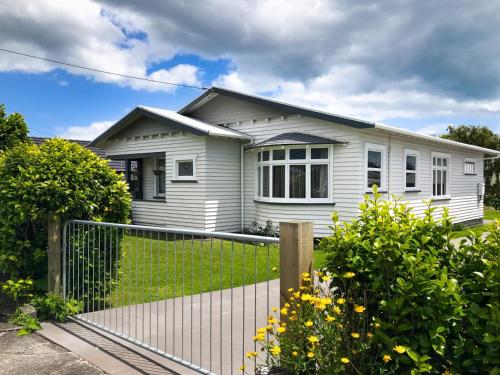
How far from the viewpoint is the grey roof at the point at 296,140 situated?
1135 cm

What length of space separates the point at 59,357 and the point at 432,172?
14.6 meters

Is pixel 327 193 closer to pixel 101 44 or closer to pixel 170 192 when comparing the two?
pixel 170 192

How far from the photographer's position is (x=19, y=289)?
15.4ft

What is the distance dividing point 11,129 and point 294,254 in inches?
362

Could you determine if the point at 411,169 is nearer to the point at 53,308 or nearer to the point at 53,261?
the point at 53,261

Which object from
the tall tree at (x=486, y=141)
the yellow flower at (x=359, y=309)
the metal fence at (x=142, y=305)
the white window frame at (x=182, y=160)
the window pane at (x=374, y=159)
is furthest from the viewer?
the tall tree at (x=486, y=141)

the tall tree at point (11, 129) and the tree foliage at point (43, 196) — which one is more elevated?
the tall tree at point (11, 129)

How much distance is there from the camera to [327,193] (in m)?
11.6

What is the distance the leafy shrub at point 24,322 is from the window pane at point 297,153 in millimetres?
8761

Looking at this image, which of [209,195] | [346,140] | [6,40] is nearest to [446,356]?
[346,140]

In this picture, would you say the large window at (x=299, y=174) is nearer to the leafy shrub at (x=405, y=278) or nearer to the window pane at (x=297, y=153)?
the window pane at (x=297, y=153)

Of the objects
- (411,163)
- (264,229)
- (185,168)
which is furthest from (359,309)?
(411,163)

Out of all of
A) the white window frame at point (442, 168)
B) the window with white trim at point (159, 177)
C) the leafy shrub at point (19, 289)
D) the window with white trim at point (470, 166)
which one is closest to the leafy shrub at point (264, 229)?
the window with white trim at point (159, 177)

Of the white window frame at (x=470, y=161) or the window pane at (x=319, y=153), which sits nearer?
the window pane at (x=319, y=153)
